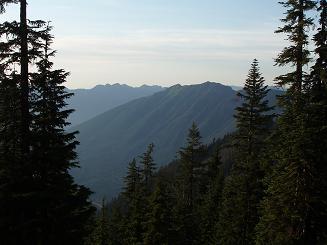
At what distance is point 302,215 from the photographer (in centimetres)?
2308

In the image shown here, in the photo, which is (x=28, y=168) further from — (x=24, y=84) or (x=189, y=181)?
(x=189, y=181)

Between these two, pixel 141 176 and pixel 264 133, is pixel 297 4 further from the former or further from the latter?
pixel 141 176

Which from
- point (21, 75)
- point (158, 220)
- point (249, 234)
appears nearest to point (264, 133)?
point (249, 234)

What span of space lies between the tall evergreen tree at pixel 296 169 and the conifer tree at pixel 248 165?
846cm

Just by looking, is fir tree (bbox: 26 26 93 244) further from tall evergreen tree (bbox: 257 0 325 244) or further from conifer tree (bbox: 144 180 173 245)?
conifer tree (bbox: 144 180 173 245)

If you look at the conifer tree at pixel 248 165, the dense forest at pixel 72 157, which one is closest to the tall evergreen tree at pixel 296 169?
the dense forest at pixel 72 157

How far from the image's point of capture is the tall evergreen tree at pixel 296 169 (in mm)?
23000

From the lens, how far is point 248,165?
33594 mm

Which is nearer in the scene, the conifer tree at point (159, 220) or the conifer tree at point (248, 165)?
the conifer tree at point (248, 165)

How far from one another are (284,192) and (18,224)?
1281 centimetres

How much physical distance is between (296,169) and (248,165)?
1054 centimetres

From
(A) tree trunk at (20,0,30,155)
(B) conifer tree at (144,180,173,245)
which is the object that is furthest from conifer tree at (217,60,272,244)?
(A) tree trunk at (20,0,30,155)

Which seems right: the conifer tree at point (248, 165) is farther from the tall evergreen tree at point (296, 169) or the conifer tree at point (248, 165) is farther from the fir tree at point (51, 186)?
the fir tree at point (51, 186)

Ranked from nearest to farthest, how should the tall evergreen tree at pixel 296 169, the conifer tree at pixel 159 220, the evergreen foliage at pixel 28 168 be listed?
the evergreen foliage at pixel 28 168
the tall evergreen tree at pixel 296 169
the conifer tree at pixel 159 220
